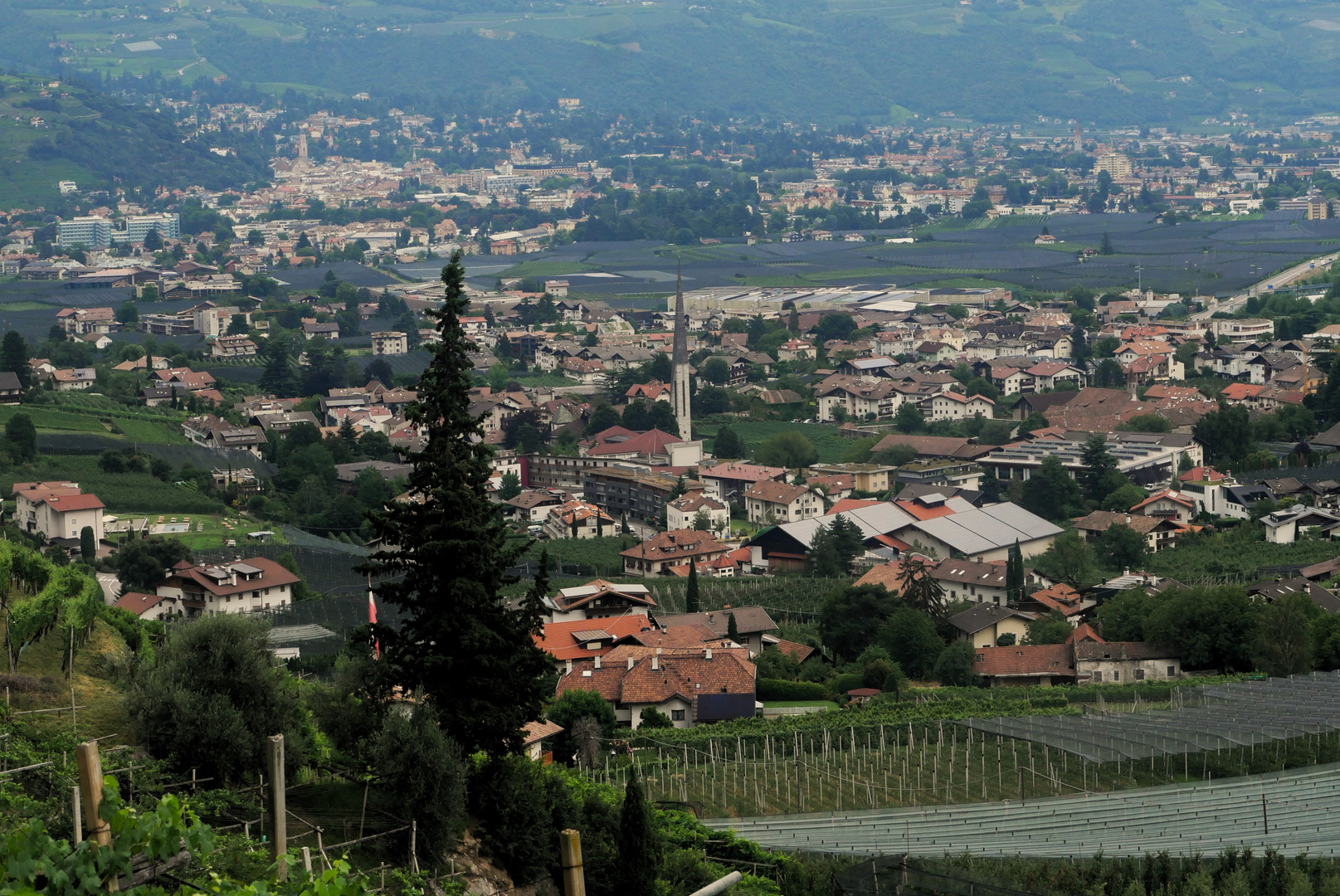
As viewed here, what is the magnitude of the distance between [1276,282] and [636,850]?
161ft

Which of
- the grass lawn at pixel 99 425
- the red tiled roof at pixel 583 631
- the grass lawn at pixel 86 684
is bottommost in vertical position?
the red tiled roof at pixel 583 631

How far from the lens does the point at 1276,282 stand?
52.7m

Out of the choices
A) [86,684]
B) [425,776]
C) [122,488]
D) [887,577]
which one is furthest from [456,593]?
[122,488]

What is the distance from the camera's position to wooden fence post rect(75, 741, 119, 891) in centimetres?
394

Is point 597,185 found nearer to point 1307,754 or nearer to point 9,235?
point 9,235

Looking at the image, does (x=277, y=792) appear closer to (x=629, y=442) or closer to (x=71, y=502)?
(x=71, y=502)

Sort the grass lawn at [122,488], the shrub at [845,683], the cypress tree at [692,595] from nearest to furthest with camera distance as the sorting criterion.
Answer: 1. the shrub at [845,683]
2. the cypress tree at [692,595]
3. the grass lawn at [122,488]

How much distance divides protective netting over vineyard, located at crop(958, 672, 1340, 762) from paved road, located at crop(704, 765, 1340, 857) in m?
0.41

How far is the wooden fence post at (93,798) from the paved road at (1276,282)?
45.1 m

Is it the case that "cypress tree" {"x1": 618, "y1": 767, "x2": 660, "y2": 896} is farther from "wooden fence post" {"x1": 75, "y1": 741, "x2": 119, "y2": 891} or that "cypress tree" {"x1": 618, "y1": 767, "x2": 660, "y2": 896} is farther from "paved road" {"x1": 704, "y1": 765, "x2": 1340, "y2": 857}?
"wooden fence post" {"x1": 75, "y1": 741, "x2": 119, "y2": 891}

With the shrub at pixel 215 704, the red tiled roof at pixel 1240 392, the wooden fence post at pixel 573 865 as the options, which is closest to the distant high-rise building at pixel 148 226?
the red tiled roof at pixel 1240 392

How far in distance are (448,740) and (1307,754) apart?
6472 mm

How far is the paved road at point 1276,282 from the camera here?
160ft

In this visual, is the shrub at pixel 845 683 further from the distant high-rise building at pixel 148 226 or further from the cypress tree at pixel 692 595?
the distant high-rise building at pixel 148 226
